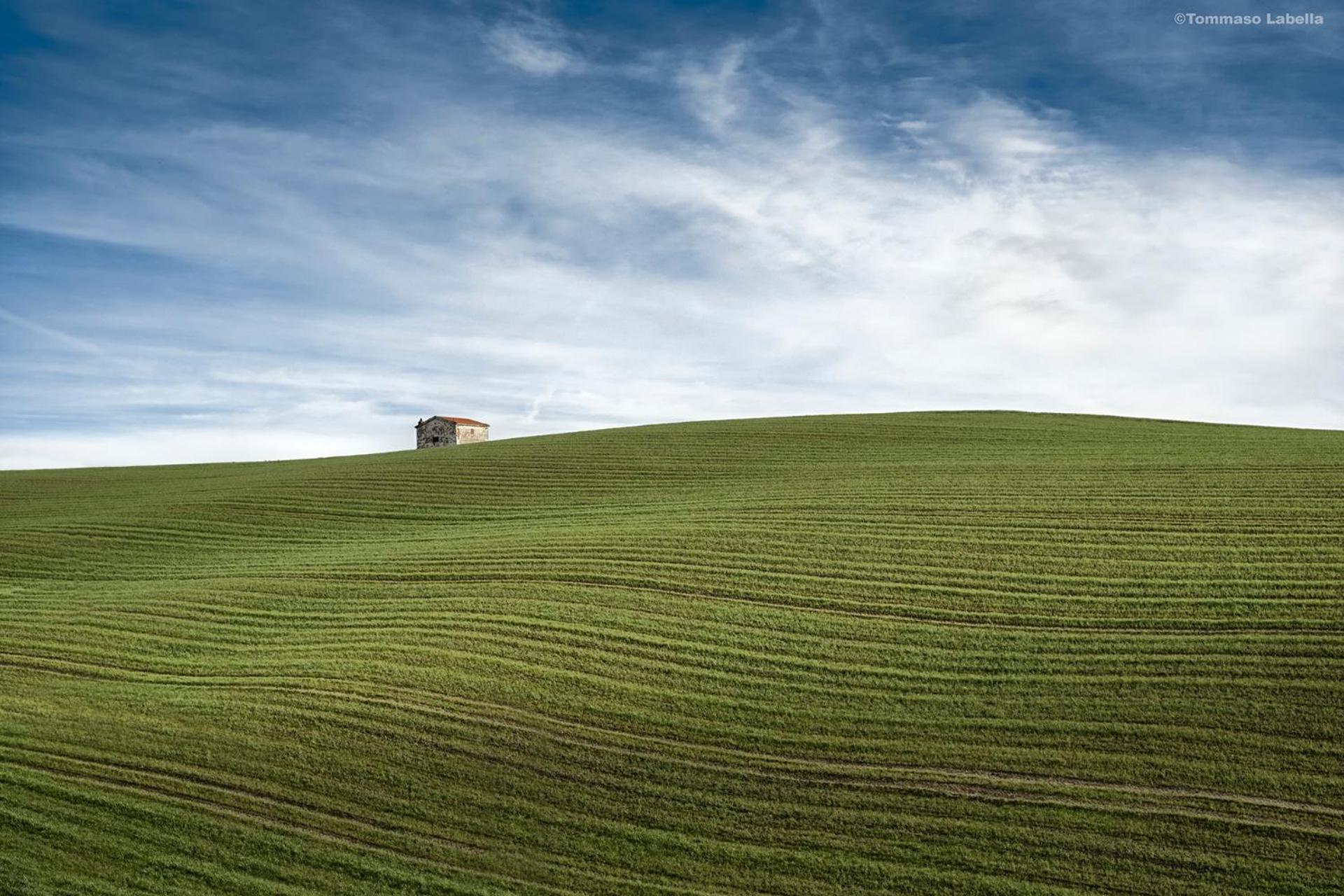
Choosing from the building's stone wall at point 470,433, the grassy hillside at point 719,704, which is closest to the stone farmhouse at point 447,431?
the building's stone wall at point 470,433

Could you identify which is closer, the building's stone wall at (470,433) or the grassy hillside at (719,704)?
the grassy hillside at (719,704)

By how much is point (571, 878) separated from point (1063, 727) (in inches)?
233

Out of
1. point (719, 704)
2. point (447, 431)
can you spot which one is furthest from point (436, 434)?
point (719, 704)

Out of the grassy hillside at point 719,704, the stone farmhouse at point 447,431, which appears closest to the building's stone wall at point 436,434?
the stone farmhouse at point 447,431

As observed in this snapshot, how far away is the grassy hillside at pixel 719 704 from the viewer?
954 centimetres

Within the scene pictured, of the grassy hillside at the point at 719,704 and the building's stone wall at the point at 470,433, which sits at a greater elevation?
the building's stone wall at the point at 470,433

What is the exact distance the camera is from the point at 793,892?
9117 millimetres

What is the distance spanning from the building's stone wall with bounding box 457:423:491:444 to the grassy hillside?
2879cm

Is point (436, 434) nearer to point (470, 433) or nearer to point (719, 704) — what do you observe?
point (470, 433)

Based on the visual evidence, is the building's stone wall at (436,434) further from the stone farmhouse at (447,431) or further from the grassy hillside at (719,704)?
the grassy hillside at (719,704)

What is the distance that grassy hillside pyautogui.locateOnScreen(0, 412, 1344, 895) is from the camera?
9539 millimetres

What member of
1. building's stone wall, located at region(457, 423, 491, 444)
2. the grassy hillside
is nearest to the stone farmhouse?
building's stone wall, located at region(457, 423, 491, 444)

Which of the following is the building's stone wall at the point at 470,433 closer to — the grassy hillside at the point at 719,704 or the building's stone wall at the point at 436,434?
the building's stone wall at the point at 436,434

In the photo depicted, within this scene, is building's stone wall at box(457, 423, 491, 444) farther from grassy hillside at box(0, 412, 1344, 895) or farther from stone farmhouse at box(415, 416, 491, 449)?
grassy hillside at box(0, 412, 1344, 895)
